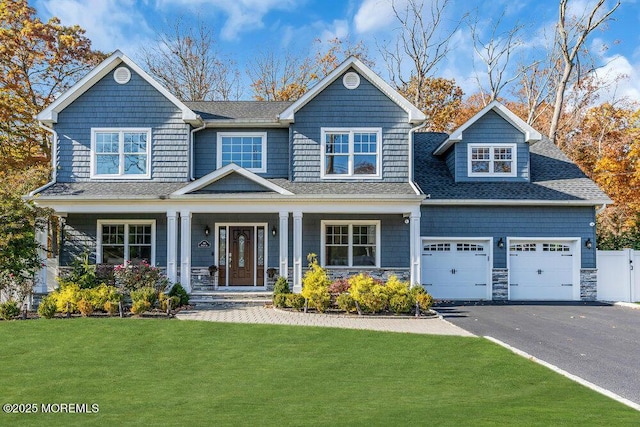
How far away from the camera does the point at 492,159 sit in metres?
17.9

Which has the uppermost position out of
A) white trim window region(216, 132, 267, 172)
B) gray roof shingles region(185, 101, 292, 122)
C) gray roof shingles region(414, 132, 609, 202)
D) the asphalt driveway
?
gray roof shingles region(185, 101, 292, 122)

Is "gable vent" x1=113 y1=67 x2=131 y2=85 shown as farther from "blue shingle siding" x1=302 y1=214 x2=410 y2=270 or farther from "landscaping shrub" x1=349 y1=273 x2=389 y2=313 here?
"landscaping shrub" x1=349 y1=273 x2=389 y2=313

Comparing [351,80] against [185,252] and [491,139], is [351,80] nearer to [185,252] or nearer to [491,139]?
[491,139]

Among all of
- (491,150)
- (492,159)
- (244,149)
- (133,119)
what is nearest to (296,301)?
(244,149)

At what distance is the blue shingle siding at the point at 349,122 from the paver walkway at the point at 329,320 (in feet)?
16.9

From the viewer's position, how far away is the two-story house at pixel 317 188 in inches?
655

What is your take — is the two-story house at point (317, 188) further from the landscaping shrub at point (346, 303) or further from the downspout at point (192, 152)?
the landscaping shrub at point (346, 303)

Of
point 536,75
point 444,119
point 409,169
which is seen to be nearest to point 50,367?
point 409,169

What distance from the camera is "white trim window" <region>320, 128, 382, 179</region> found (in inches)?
664

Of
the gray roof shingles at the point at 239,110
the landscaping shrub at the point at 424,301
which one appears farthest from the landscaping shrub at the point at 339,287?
the gray roof shingles at the point at 239,110

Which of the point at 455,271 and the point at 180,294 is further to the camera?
the point at 455,271

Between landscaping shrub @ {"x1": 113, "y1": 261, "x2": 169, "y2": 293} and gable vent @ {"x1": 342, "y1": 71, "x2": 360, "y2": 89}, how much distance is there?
27.6 feet

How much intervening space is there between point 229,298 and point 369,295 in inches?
180

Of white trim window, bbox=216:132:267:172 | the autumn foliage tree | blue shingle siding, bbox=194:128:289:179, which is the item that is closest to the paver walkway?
blue shingle siding, bbox=194:128:289:179
